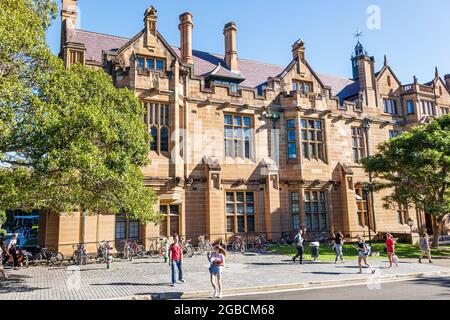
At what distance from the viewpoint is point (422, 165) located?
848 inches

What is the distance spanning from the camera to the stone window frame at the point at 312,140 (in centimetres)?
2670

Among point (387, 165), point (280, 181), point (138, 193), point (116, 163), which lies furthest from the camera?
point (280, 181)

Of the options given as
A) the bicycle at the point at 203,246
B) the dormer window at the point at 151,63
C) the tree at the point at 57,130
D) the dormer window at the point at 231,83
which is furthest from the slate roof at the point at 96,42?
the bicycle at the point at 203,246

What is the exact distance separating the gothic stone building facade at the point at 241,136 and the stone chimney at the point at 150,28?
0.07 meters

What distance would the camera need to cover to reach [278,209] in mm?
24312

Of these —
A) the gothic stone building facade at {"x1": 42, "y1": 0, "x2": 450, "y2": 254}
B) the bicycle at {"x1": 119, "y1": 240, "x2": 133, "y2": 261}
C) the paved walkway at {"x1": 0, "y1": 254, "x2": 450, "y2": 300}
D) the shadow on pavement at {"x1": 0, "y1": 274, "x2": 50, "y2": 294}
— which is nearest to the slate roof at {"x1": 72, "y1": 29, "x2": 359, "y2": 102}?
the gothic stone building facade at {"x1": 42, "y1": 0, "x2": 450, "y2": 254}

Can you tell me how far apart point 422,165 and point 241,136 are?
12.1m

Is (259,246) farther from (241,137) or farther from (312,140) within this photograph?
(312,140)

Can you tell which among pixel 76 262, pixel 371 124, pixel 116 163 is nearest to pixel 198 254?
pixel 76 262

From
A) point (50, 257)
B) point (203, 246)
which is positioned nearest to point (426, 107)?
point (203, 246)

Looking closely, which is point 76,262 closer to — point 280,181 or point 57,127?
point 57,127

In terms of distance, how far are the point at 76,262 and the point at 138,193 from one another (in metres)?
7.21

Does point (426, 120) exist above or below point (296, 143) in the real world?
above

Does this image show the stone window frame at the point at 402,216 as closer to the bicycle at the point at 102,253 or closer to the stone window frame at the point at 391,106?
the stone window frame at the point at 391,106
